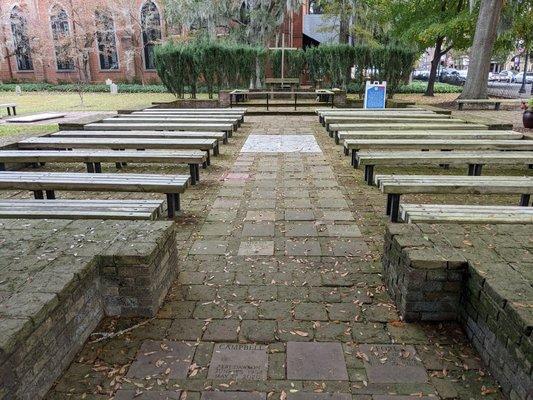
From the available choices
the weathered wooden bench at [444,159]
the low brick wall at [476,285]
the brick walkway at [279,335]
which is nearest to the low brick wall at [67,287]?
the brick walkway at [279,335]

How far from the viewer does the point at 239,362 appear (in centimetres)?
232

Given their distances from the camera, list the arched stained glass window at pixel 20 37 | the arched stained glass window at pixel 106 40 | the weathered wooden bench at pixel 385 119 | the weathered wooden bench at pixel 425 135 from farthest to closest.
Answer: the arched stained glass window at pixel 20 37, the arched stained glass window at pixel 106 40, the weathered wooden bench at pixel 385 119, the weathered wooden bench at pixel 425 135

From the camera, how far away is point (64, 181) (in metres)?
4.44

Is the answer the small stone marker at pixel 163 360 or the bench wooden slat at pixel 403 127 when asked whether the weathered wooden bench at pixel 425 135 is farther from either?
the small stone marker at pixel 163 360

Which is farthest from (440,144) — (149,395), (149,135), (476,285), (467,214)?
(149,395)

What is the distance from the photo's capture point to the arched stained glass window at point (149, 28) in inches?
1191

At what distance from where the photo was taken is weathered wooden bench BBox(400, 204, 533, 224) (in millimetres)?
3322

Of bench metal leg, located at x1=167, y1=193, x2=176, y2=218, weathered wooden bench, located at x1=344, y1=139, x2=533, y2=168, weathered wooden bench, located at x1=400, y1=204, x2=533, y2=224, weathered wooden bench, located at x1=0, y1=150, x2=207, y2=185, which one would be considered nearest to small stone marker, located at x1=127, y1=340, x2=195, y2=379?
weathered wooden bench, located at x1=400, y1=204, x2=533, y2=224

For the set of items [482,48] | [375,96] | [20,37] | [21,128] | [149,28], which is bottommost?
[21,128]

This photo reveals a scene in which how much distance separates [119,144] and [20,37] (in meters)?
31.9

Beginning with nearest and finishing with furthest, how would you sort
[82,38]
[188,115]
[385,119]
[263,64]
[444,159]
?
[444,159], [385,119], [188,115], [263,64], [82,38]

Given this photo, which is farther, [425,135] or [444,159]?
[425,135]

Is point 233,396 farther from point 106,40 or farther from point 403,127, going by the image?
point 106,40

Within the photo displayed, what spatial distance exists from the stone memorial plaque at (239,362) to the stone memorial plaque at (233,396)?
0.10 metres
